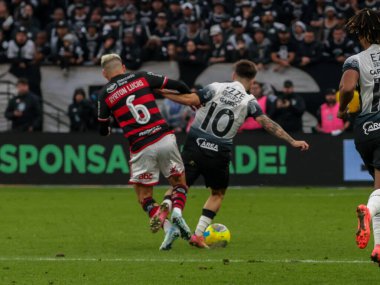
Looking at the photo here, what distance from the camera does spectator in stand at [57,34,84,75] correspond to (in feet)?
80.7

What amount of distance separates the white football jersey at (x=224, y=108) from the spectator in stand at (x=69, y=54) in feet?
41.5

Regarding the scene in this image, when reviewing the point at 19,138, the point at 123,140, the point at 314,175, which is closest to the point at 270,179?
the point at 314,175

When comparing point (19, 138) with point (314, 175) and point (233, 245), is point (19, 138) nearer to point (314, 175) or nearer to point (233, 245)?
point (314, 175)

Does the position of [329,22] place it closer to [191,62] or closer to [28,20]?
[191,62]

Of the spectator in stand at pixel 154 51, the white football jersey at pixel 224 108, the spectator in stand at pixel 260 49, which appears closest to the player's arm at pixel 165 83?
the white football jersey at pixel 224 108

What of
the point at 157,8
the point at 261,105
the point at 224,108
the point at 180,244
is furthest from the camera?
the point at 157,8

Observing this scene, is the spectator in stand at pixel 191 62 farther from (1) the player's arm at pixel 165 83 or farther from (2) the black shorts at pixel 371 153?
(2) the black shorts at pixel 371 153

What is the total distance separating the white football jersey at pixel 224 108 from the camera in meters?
12.2

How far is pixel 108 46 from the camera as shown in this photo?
24.6 meters

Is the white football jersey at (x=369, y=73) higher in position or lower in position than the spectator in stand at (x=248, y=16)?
higher

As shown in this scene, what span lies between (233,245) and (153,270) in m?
2.43

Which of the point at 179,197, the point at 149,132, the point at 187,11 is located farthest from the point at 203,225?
the point at 187,11

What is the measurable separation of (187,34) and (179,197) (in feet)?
42.9

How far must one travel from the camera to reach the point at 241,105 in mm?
12227
